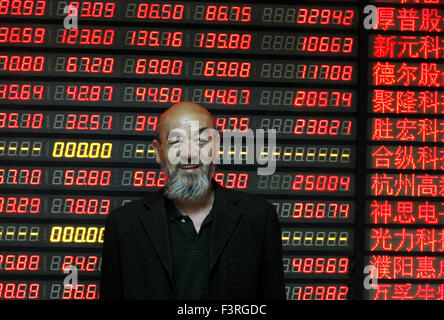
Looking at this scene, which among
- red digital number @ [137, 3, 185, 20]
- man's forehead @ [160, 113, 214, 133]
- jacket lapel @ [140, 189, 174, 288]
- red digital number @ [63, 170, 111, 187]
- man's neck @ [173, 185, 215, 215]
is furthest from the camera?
red digital number @ [137, 3, 185, 20]

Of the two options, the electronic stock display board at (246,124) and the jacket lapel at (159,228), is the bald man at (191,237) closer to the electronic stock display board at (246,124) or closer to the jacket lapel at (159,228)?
the jacket lapel at (159,228)

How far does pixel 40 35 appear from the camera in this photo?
7.34 m

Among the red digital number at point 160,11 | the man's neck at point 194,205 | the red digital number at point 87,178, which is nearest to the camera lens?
the man's neck at point 194,205

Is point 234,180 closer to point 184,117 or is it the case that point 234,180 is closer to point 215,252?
point 184,117

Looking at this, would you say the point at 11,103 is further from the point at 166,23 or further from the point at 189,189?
the point at 189,189

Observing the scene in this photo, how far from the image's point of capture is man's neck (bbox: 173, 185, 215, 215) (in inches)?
176

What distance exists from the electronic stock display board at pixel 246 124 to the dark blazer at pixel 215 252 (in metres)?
2.91

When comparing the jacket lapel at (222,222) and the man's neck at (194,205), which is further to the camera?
the man's neck at (194,205)

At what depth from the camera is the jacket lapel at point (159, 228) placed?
416 centimetres

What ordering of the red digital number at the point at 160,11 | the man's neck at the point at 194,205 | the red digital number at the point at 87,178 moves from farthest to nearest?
the red digital number at the point at 160,11, the red digital number at the point at 87,178, the man's neck at the point at 194,205

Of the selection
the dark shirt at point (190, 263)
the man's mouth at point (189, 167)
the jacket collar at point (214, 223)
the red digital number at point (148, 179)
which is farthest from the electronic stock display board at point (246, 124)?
the dark shirt at point (190, 263)

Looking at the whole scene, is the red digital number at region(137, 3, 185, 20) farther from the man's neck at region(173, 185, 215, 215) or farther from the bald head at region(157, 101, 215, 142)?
the man's neck at region(173, 185, 215, 215)

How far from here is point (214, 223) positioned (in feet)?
14.0

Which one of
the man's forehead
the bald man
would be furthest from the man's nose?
the man's forehead
